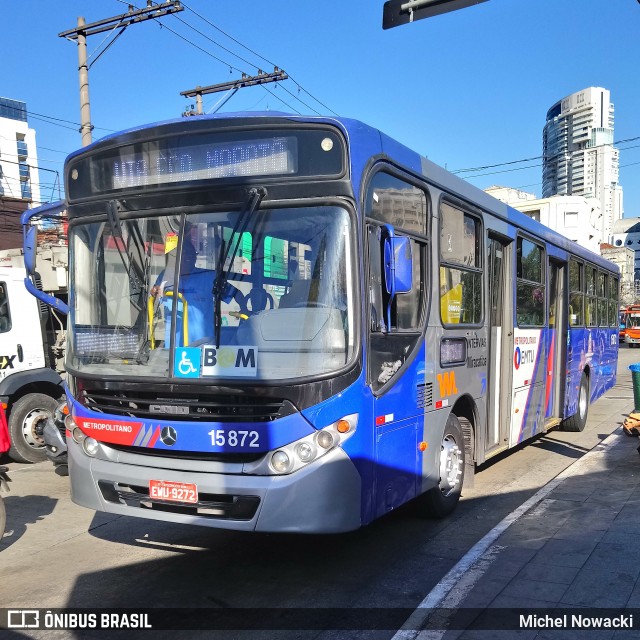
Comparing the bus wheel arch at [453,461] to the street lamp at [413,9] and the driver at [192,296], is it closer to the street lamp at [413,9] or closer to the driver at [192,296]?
the driver at [192,296]

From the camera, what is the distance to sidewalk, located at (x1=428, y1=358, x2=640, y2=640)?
3875mm

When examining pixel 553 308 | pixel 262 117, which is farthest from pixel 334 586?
pixel 553 308

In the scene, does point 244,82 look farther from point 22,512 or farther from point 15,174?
point 15,174

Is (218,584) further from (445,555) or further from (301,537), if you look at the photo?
(445,555)

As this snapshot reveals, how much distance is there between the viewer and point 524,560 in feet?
15.9

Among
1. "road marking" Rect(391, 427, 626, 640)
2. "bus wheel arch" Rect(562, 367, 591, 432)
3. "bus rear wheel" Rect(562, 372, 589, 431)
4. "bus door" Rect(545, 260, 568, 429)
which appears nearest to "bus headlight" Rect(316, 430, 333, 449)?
"road marking" Rect(391, 427, 626, 640)

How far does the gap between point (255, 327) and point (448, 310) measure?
7.17ft

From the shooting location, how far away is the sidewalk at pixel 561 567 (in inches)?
153

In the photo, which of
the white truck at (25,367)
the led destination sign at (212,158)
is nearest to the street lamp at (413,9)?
the led destination sign at (212,158)

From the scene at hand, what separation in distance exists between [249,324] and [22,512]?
4.01 meters

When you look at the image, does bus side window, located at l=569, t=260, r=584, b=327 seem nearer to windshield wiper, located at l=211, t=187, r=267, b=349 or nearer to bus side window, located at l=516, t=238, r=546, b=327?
bus side window, located at l=516, t=238, r=546, b=327

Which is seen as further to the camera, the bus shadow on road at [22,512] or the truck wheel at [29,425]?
the truck wheel at [29,425]

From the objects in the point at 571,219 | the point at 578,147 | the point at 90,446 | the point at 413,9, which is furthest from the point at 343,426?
the point at 571,219

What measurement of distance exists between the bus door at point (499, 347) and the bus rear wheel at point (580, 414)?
379 centimetres
